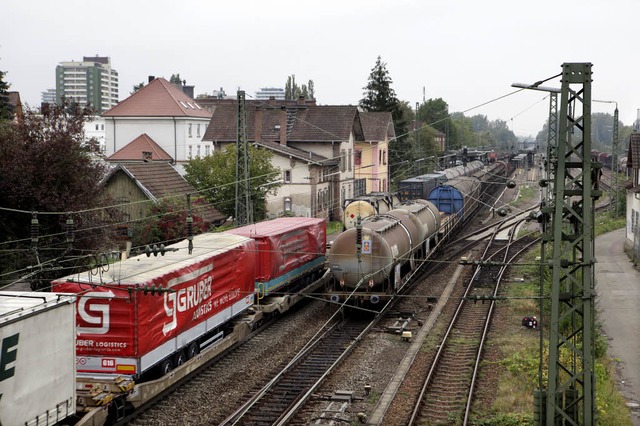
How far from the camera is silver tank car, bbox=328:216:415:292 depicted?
1029 inches

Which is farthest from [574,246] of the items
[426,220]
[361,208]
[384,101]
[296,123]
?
[384,101]

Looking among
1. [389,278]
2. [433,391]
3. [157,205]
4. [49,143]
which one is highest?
[49,143]

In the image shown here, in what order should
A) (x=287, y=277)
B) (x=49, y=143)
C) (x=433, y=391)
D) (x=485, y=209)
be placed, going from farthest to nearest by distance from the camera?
(x=485, y=209) → (x=287, y=277) → (x=49, y=143) → (x=433, y=391)

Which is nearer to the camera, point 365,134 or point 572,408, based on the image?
point 572,408

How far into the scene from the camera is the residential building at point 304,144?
Answer: 5222 cm

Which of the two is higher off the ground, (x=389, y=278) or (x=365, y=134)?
(x=365, y=134)

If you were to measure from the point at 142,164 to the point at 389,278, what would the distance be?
19.2 meters

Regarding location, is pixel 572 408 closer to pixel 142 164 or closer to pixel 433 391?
pixel 433 391

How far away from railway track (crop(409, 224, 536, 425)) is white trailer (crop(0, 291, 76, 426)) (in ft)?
23.6

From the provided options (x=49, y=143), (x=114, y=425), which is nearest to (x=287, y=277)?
(x=49, y=143)

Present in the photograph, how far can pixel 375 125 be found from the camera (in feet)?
223

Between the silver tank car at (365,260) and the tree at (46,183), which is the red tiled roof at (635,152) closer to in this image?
the silver tank car at (365,260)

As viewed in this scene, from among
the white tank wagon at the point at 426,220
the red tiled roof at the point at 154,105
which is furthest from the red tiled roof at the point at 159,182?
the red tiled roof at the point at 154,105

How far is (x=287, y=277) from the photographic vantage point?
91.4 ft
